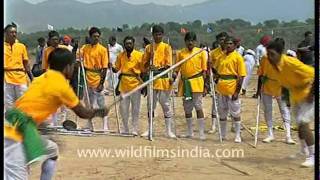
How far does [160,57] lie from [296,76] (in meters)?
3.00

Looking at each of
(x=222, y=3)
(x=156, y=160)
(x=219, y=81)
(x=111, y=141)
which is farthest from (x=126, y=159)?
(x=222, y=3)

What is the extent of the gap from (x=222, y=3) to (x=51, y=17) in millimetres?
5445

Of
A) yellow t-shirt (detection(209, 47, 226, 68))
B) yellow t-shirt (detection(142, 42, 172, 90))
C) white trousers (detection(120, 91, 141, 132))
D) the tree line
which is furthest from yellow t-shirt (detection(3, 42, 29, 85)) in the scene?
yellow t-shirt (detection(209, 47, 226, 68))

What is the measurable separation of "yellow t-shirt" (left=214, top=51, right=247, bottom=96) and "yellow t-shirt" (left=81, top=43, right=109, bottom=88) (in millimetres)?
1804

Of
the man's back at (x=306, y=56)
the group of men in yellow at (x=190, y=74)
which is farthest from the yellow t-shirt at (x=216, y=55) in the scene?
the man's back at (x=306, y=56)

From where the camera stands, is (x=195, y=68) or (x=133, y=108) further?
(x=133, y=108)

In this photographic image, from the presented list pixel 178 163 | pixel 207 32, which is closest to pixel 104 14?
pixel 207 32

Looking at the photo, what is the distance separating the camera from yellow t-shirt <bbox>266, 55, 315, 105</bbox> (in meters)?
6.58

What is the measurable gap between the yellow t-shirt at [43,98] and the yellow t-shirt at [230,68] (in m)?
4.32

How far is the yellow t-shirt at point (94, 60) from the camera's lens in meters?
9.49

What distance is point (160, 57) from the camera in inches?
364

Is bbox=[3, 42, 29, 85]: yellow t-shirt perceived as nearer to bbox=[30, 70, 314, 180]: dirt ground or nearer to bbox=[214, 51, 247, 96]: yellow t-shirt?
bbox=[30, 70, 314, 180]: dirt ground

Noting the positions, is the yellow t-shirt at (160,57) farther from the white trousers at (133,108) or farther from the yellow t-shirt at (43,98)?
the yellow t-shirt at (43,98)

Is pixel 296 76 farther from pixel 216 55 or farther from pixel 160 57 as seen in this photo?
pixel 160 57
